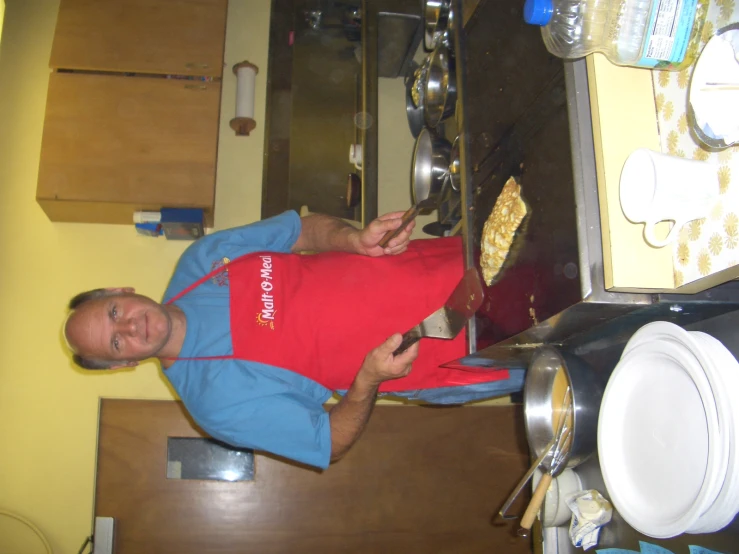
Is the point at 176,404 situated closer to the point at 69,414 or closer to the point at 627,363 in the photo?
the point at 69,414

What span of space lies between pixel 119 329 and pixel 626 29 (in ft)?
4.64

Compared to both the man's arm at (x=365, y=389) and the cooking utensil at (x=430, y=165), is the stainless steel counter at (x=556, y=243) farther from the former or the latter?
the cooking utensil at (x=430, y=165)

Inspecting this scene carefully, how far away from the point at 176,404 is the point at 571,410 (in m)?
1.83

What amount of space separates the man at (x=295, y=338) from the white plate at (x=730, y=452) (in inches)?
26.6

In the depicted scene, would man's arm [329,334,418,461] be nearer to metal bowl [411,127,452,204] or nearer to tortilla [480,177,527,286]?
tortilla [480,177,527,286]

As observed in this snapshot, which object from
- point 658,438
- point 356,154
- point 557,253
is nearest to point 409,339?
point 557,253

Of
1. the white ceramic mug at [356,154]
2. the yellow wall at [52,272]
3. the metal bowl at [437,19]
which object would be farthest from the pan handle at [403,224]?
the yellow wall at [52,272]

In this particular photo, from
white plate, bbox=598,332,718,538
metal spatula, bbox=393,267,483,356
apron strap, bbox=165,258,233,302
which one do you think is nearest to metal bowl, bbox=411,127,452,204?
metal spatula, bbox=393,267,483,356

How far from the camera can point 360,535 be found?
2320 mm

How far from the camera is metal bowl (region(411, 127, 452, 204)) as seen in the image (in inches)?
67.7

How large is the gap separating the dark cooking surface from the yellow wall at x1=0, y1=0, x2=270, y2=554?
1.52 m

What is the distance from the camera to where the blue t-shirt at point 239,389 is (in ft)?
4.48

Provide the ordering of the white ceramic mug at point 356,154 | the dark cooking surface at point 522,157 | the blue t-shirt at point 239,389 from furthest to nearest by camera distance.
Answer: the white ceramic mug at point 356,154
the blue t-shirt at point 239,389
the dark cooking surface at point 522,157

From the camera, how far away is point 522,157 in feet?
3.56
